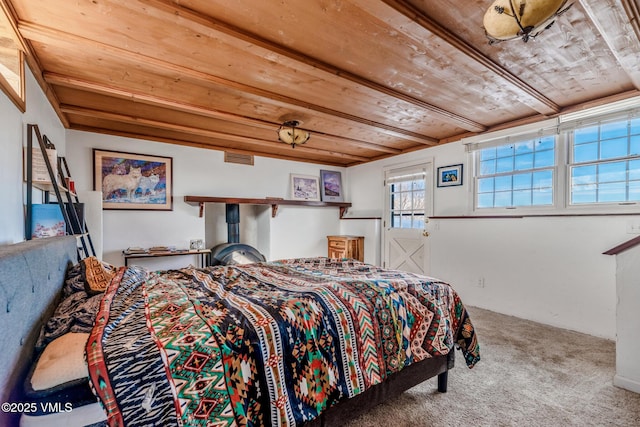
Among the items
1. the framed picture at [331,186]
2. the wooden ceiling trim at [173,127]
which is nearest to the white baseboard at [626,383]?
the wooden ceiling trim at [173,127]

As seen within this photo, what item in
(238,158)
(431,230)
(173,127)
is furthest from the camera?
(238,158)

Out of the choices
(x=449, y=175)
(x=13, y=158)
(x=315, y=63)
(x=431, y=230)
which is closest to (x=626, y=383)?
(x=431, y=230)

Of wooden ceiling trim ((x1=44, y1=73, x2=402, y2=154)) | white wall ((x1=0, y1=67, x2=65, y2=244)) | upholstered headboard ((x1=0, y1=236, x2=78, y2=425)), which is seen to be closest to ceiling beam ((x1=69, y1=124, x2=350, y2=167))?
wooden ceiling trim ((x1=44, y1=73, x2=402, y2=154))

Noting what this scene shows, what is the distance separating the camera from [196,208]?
4.39m

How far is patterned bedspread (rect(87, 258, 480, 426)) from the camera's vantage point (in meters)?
0.98

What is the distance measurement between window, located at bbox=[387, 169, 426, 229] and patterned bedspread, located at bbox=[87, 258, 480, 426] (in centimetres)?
283

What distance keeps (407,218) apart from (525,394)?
10.4 feet

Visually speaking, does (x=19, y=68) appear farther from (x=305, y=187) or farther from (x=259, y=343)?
(x=305, y=187)

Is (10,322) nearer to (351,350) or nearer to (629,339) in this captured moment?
(351,350)

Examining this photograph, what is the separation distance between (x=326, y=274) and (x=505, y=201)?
2.86m

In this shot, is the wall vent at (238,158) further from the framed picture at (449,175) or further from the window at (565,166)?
the window at (565,166)

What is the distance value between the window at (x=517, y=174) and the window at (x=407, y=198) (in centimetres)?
89

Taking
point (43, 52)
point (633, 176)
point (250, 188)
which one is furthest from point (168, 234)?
point (633, 176)

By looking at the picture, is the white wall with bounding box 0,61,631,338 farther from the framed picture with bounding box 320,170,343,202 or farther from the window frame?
the framed picture with bounding box 320,170,343,202
